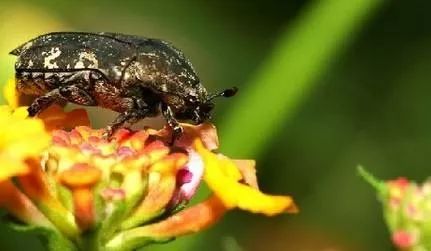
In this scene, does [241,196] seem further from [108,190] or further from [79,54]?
[79,54]

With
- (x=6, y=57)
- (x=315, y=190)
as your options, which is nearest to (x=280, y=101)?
(x=6, y=57)

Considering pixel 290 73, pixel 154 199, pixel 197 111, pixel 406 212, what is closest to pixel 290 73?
pixel 290 73

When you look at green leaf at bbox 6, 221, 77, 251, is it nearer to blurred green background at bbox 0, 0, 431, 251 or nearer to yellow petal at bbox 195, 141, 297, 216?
yellow petal at bbox 195, 141, 297, 216

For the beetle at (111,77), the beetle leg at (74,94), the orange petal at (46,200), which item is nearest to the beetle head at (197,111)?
the beetle at (111,77)

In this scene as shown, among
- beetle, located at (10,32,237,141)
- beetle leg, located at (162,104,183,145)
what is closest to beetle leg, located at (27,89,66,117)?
beetle, located at (10,32,237,141)

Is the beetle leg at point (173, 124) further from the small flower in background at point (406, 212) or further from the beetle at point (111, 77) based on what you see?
the small flower in background at point (406, 212)

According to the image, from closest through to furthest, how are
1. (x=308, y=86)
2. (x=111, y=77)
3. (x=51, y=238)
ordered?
(x=51, y=238) < (x=111, y=77) < (x=308, y=86)

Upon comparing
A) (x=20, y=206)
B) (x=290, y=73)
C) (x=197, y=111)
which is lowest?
(x=290, y=73)
